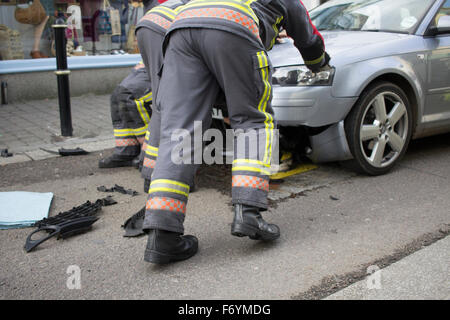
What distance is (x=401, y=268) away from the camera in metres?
2.70

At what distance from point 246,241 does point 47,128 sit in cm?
407

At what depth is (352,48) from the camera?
160 inches

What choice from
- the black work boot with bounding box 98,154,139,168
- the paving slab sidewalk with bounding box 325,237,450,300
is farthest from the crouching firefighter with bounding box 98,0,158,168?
the paving slab sidewalk with bounding box 325,237,450,300

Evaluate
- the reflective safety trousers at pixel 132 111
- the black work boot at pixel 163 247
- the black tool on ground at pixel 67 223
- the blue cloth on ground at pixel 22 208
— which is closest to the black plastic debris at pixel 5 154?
the reflective safety trousers at pixel 132 111

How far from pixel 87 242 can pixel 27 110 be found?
15.7 ft

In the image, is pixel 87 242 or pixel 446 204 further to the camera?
pixel 446 204

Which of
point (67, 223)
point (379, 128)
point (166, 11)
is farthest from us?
point (379, 128)

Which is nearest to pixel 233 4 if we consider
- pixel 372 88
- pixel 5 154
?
pixel 372 88

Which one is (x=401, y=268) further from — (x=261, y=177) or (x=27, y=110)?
(x=27, y=110)

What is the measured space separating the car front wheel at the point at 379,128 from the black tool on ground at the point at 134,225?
1.80 metres

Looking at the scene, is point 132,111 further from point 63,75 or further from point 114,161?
point 63,75

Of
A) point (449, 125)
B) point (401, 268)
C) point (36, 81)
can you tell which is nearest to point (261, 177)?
point (401, 268)

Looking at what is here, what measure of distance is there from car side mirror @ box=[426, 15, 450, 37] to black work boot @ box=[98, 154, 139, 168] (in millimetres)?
2934

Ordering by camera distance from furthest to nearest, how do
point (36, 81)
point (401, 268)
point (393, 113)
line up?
point (36, 81) < point (393, 113) < point (401, 268)
